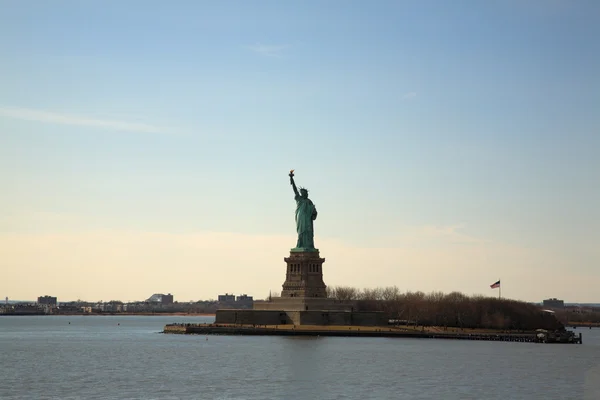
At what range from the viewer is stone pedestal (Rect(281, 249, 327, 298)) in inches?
4653

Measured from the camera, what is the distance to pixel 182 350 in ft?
314

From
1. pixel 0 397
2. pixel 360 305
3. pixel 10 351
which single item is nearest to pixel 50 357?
pixel 10 351

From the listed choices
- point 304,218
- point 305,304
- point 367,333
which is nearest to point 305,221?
point 304,218

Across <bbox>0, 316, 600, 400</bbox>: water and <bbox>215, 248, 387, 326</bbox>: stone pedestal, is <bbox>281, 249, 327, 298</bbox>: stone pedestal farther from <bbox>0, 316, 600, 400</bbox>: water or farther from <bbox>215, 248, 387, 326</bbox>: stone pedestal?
<bbox>0, 316, 600, 400</bbox>: water

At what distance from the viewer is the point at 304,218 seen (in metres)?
121

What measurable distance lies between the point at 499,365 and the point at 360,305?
64.4 metres

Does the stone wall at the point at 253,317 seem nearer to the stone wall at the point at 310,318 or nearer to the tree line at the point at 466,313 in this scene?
the stone wall at the point at 310,318

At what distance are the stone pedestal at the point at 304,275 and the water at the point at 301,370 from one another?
11.4 metres

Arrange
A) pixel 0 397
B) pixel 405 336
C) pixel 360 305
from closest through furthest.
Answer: pixel 0 397
pixel 405 336
pixel 360 305

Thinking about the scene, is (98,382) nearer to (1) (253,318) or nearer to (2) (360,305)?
(1) (253,318)

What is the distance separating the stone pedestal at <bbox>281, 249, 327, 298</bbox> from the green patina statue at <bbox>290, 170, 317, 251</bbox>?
1069mm

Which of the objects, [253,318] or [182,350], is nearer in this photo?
[182,350]

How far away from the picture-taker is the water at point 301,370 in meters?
61.3

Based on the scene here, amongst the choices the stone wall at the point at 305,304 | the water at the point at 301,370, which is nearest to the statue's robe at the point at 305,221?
the stone wall at the point at 305,304
